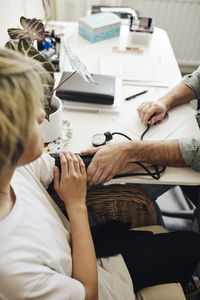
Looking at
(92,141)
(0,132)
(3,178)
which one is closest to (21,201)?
(3,178)

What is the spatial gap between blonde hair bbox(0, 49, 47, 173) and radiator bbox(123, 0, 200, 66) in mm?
2059

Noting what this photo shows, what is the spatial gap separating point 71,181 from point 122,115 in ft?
1.31

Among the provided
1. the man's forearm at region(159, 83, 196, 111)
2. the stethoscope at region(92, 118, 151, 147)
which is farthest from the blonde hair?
the man's forearm at region(159, 83, 196, 111)

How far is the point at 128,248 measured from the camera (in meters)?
0.89

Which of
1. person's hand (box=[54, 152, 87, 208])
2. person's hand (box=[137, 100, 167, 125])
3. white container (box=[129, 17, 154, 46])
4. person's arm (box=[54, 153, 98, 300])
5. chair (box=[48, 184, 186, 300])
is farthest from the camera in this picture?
white container (box=[129, 17, 154, 46])

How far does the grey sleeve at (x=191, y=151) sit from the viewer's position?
0.89 meters

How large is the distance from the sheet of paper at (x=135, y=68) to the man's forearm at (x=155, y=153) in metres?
0.46

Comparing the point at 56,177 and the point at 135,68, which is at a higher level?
the point at 135,68

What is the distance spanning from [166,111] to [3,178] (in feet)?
2.48

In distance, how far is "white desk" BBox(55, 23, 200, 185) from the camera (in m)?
0.89

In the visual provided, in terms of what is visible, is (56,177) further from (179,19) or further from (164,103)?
(179,19)

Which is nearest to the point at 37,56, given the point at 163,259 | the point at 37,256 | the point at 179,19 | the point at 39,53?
the point at 39,53

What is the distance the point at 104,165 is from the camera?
34.3 inches

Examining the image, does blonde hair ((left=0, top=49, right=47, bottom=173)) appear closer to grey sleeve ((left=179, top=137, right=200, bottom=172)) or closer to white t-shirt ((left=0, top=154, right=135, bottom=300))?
white t-shirt ((left=0, top=154, right=135, bottom=300))
